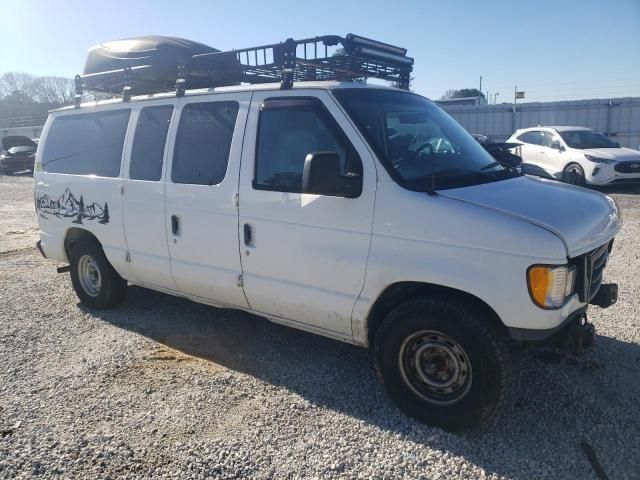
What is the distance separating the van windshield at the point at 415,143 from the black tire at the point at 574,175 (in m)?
10.6

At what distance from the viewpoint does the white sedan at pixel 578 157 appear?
42.0 feet

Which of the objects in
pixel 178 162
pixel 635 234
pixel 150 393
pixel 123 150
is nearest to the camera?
pixel 150 393

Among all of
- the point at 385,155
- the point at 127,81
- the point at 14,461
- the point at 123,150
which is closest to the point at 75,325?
the point at 123,150

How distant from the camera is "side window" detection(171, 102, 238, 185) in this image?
3.98 m

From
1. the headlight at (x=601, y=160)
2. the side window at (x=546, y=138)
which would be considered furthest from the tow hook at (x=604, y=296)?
the side window at (x=546, y=138)

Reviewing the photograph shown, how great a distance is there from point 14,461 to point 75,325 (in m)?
2.20

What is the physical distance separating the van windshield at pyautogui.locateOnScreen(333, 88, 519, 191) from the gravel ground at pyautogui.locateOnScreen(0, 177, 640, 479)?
1370 millimetres

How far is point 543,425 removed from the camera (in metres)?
3.21

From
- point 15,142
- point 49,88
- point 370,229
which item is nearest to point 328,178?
point 370,229

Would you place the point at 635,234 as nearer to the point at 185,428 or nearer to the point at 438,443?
the point at 438,443

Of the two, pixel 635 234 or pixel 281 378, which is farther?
pixel 635 234

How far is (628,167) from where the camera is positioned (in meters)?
12.9

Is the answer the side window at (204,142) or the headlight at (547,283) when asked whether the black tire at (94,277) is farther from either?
the headlight at (547,283)

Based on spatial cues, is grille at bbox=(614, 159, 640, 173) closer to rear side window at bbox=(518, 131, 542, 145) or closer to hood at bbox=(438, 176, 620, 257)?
rear side window at bbox=(518, 131, 542, 145)
